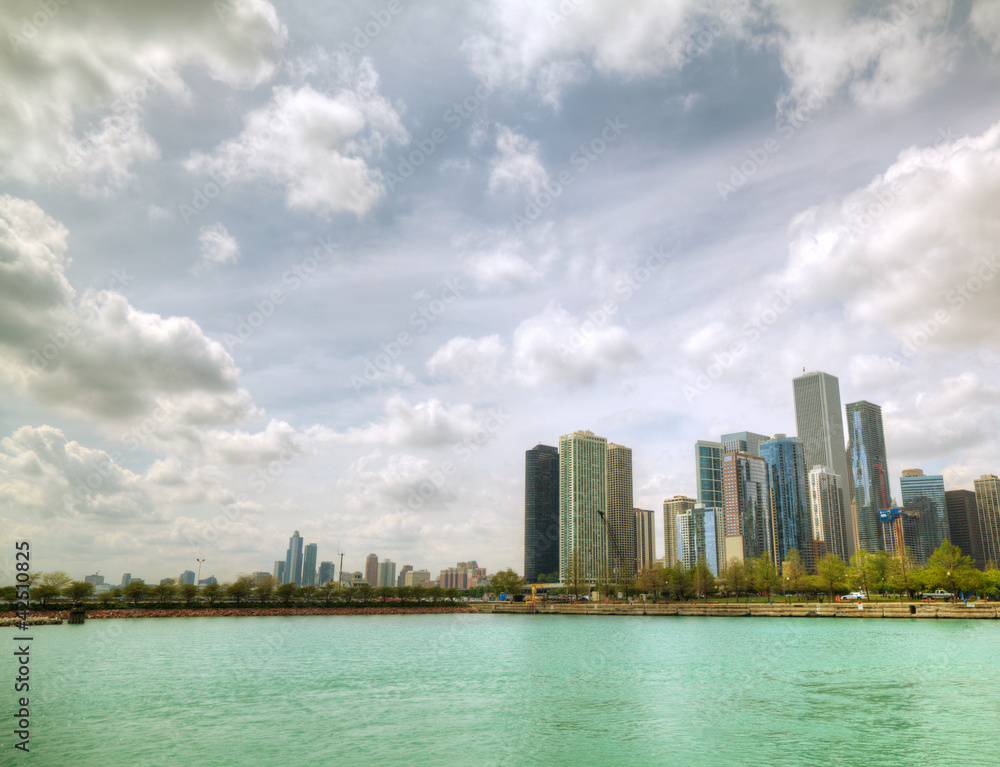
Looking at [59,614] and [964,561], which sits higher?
[964,561]

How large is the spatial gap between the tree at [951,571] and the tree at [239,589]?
6131 inches

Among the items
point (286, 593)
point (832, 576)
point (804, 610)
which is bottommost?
point (286, 593)

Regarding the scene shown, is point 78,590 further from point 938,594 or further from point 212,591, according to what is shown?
point 938,594

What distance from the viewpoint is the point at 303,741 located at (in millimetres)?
28781

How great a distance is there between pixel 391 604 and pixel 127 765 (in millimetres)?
168074

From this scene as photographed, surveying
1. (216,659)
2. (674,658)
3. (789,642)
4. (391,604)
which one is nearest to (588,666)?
(674,658)

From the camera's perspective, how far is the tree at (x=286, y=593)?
164m

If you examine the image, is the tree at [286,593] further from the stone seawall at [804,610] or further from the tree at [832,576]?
the tree at [832,576]

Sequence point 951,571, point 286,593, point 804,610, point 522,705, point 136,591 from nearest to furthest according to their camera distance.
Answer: point 522,705
point 804,610
point 951,571
point 136,591
point 286,593

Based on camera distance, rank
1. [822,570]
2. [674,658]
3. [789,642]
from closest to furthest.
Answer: [674,658] < [789,642] < [822,570]

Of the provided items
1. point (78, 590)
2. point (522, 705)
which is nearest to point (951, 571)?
point (522, 705)

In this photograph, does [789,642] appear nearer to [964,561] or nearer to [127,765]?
[127,765]

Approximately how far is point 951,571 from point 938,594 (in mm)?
10185

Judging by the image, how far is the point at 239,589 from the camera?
156250 millimetres
